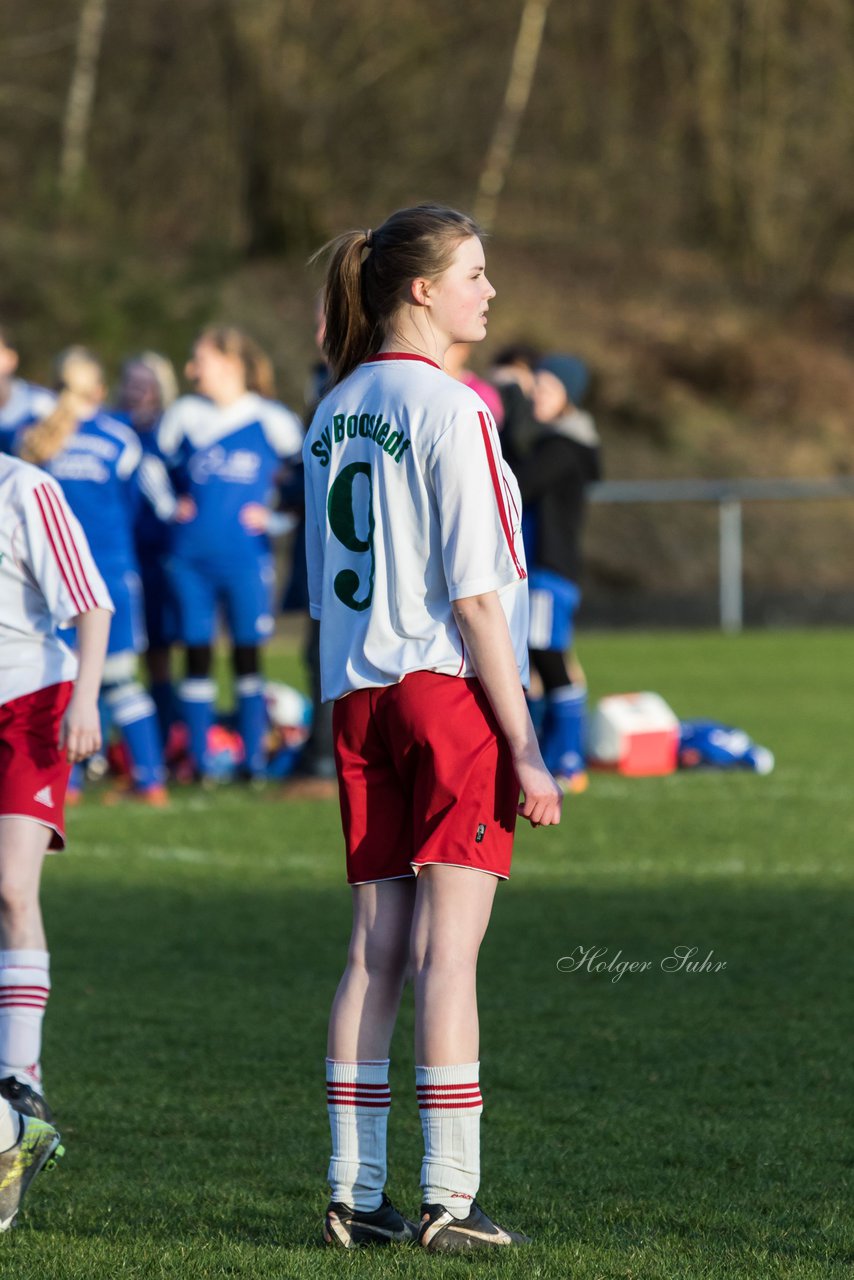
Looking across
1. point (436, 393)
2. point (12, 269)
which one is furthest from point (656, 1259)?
point (12, 269)

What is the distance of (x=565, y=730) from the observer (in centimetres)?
927

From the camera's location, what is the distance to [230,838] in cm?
792

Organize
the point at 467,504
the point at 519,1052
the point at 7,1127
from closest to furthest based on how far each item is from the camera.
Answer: the point at 467,504 → the point at 7,1127 → the point at 519,1052

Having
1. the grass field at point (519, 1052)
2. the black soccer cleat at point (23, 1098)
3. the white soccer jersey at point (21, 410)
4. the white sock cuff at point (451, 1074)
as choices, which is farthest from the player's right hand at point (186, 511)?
the white sock cuff at point (451, 1074)

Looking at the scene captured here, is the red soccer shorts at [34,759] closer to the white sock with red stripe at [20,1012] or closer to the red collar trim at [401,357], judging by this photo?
the white sock with red stripe at [20,1012]

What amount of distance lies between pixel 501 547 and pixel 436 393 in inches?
11.1

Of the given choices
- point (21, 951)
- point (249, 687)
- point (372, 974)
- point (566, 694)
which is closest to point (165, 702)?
point (249, 687)

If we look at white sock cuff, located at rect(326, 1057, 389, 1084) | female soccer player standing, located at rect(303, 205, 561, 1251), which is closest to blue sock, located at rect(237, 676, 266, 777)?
female soccer player standing, located at rect(303, 205, 561, 1251)

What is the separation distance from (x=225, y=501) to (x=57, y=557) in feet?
17.4

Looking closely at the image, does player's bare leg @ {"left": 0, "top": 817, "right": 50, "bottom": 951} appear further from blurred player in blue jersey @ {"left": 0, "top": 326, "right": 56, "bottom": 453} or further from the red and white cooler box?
the red and white cooler box

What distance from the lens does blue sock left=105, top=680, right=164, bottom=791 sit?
878cm

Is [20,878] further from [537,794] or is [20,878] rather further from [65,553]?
[537,794]

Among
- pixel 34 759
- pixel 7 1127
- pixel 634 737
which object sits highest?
pixel 34 759

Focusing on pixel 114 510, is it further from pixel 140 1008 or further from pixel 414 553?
pixel 414 553
